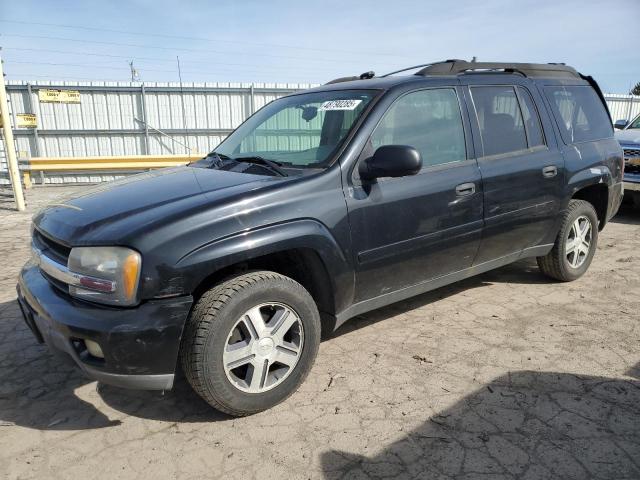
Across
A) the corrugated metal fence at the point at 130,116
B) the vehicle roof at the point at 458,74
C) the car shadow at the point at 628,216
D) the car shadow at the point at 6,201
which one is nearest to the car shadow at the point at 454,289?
the vehicle roof at the point at 458,74

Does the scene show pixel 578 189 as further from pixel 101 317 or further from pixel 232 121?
pixel 232 121

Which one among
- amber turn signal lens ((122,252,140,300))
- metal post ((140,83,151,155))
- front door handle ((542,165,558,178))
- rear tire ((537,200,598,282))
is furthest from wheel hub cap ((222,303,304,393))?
metal post ((140,83,151,155))

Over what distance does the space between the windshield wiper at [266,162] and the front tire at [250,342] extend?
681 millimetres

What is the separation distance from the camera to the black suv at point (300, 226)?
91.3 inches

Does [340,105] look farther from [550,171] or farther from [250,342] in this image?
[550,171]

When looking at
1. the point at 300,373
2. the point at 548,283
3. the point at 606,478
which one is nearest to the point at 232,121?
the point at 548,283

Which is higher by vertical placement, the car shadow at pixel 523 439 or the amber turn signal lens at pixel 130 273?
the amber turn signal lens at pixel 130 273

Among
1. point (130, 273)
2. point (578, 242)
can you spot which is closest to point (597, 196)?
point (578, 242)

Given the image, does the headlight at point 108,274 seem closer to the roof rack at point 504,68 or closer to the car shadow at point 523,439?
the car shadow at point 523,439

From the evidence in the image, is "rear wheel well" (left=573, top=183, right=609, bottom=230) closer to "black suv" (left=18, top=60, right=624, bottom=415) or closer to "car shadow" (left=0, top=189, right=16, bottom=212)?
"black suv" (left=18, top=60, right=624, bottom=415)

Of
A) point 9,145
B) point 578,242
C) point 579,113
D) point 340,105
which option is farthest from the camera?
point 9,145

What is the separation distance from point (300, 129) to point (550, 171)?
207 centimetres

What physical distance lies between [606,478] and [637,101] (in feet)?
67.9

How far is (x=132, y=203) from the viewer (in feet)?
8.68
